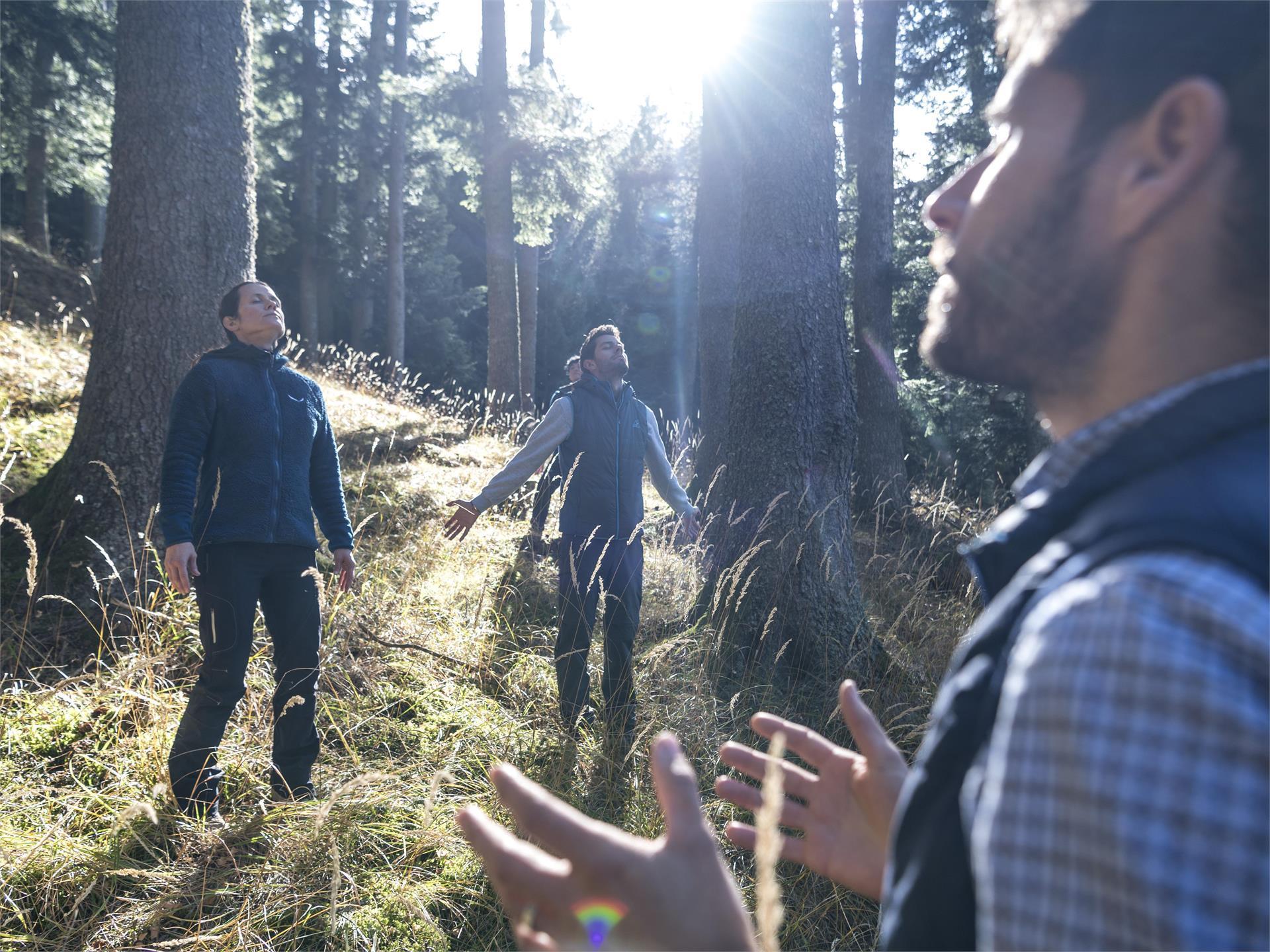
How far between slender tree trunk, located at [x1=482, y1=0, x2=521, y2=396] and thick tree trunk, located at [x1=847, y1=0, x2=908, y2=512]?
18.1ft

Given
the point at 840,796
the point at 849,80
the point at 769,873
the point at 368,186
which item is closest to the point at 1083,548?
the point at 769,873

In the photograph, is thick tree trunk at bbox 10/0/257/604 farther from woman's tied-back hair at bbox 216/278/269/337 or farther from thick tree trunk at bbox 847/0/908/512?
thick tree trunk at bbox 847/0/908/512

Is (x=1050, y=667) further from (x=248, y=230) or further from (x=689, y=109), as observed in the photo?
(x=689, y=109)

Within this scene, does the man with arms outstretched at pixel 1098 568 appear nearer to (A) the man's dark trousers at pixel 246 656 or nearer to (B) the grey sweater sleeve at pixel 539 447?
(A) the man's dark trousers at pixel 246 656

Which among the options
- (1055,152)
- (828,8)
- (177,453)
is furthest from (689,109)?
(1055,152)

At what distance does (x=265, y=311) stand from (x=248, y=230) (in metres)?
2.11

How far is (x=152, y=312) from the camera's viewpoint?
4.93 m

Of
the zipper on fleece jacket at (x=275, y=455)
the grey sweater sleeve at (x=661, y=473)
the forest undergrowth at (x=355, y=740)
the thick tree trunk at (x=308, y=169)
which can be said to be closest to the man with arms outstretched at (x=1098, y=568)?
the forest undergrowth at (x=355, y=740)

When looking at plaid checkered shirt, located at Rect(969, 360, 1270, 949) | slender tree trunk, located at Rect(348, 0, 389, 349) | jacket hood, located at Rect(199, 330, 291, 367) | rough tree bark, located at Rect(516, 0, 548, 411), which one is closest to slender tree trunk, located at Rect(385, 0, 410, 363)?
slender tree trunk, located at Rect(348, 0, 389, 349)

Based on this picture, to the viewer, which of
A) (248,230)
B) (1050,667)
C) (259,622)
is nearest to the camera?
(1050,667)

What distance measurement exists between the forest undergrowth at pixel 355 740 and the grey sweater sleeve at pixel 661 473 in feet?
1.61

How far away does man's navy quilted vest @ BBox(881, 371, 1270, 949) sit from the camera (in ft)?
2.13

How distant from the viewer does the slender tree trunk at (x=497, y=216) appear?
13312 mm

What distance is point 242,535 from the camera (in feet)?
10.6
